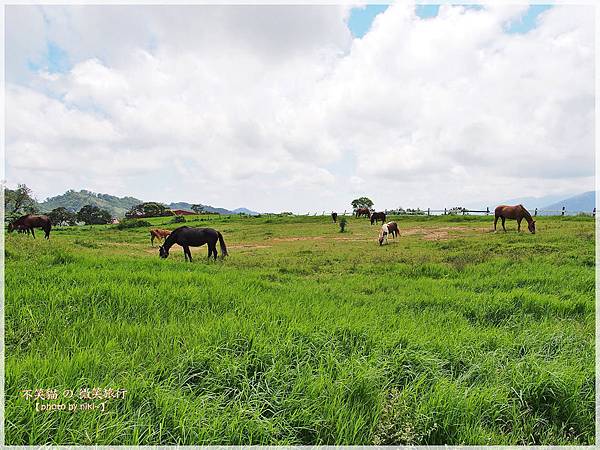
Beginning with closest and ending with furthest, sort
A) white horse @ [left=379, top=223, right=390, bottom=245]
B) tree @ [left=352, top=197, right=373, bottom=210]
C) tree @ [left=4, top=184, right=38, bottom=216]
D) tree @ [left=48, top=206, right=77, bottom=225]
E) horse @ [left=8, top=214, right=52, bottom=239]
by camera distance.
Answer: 1. white horse @ [left=379, top=223, right=390, bottom=245]
2. horse @ [left=8, top=214, right=52, bottom=239]
3. tree @ [left=4, top=184, right=38, bottom=216]
4. tree @ [left=48, top=206, right=77, bottom=225]
5. tree @ [left=352, top=197, right=373, bottom=210]

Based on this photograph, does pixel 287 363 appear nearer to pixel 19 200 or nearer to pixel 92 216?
pixel 19 200

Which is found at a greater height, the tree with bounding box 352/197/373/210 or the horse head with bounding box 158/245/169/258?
the tree with bounding box 352/197/373/210

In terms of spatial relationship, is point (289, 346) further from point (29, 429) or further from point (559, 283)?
point (559, 283)

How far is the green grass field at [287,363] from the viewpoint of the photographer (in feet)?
7.51

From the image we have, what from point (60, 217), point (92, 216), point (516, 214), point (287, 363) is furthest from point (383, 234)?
point (92, 216)

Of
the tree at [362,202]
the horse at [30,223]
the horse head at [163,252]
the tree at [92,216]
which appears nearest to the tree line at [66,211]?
the tree at [92,216]

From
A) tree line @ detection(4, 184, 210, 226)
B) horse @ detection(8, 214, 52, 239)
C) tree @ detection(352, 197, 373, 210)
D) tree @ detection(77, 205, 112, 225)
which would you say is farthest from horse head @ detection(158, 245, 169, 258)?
tree @ detection(352, 197, 373, 210)

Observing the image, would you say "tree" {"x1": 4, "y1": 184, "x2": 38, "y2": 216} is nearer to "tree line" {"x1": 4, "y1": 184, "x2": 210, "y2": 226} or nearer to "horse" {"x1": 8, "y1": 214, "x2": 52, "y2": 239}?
"tree line" {"x1": 4, "y1": 184, "x2": 210, "y2": 226}

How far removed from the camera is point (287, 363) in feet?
10.3

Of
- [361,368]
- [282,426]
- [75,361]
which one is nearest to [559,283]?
[361,368]

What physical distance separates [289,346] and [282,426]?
1.02 metres

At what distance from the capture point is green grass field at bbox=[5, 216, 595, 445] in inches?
90.1

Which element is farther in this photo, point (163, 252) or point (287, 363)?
point (163, 252)

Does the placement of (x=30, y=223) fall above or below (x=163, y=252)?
above
